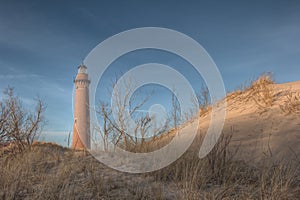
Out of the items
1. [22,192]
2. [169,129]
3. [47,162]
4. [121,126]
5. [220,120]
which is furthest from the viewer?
[121,126]

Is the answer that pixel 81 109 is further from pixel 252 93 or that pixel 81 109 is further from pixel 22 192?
pixel 22 192

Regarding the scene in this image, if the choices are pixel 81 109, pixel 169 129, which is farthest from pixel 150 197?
pixel 81 109

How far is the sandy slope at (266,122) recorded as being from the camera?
4.77 meters

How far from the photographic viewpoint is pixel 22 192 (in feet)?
11.0

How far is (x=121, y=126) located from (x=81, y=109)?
1252cm

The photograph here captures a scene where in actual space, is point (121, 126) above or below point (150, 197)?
above

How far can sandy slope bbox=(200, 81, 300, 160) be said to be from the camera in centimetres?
477

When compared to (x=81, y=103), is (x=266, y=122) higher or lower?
lower

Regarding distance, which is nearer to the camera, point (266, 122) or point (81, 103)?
point (266, 122)

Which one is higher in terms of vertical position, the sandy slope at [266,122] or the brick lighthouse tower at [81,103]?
the brick lighthouse tower at [81,103]

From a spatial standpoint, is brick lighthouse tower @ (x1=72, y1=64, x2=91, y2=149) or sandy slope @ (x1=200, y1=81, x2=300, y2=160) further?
brick lighthouse tower @ (x1=72, y1=64, x2=91, y2=149)

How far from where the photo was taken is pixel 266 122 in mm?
5797

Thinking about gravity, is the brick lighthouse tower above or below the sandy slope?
above

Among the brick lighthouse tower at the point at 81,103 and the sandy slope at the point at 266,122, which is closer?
the sandy slope at the point at 266,122
